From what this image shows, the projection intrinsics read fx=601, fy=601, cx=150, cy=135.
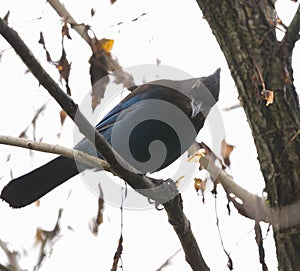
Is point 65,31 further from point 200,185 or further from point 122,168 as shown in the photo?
point 200,185

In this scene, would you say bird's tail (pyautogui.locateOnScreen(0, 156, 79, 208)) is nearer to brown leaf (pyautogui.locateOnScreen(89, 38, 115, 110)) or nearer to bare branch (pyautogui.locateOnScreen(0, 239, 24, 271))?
bare branch (pyautogui.locateOnScreen(0, 239, 24, 271))

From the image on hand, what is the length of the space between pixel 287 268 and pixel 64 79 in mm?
1168

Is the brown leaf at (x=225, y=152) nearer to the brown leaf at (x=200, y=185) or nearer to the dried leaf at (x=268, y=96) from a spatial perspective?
the brown leaf at (x=200, y=185)

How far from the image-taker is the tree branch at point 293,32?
2.54 m

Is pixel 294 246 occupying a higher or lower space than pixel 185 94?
lower

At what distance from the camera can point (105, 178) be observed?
3986 mm

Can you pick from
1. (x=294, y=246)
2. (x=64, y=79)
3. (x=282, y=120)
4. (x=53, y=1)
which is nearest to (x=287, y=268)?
(x=294, y=246)

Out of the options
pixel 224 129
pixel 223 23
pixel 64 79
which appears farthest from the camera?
pixel 224 129

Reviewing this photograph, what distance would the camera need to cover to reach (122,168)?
95.3 inches

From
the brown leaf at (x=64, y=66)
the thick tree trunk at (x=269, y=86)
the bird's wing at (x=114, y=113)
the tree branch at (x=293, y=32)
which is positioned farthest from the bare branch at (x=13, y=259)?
the tree branch at (x=293, y=32)

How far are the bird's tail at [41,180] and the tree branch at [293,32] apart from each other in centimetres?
169

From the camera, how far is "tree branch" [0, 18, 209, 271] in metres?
2.00

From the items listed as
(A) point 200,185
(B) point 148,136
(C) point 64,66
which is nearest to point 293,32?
(A) point 200,185

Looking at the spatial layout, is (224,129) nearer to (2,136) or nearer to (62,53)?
(62,53)
